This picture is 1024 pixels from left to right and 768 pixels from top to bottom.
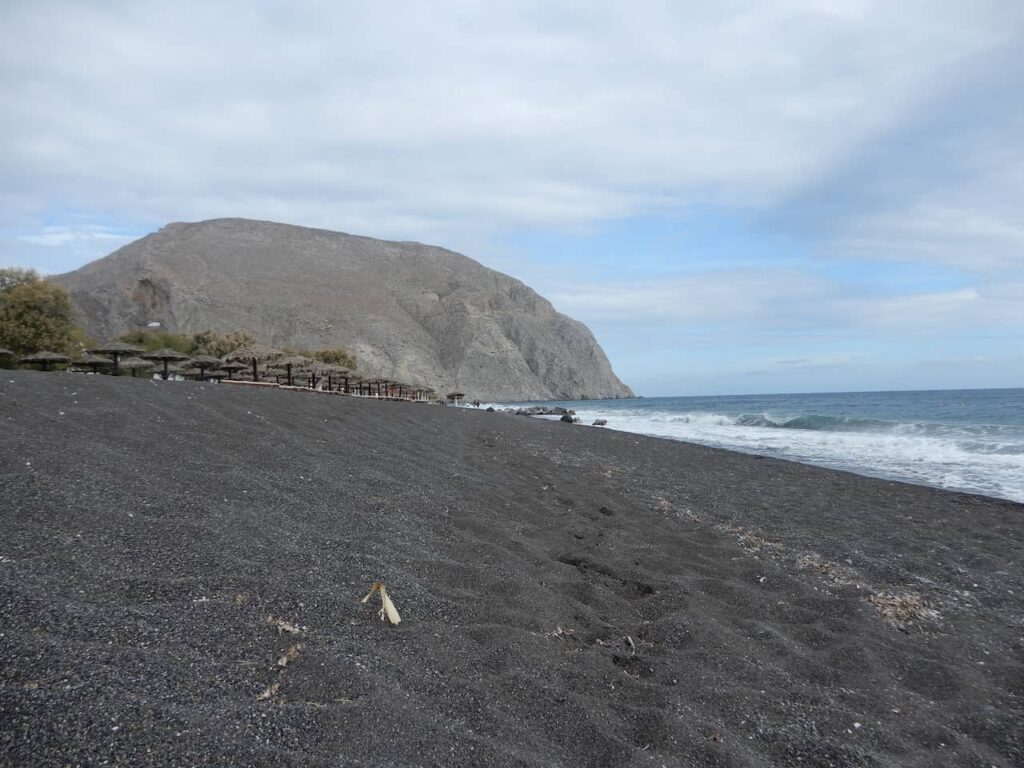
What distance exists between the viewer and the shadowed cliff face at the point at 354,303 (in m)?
74.9

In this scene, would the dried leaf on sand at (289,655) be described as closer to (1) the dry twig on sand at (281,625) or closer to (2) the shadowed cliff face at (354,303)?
(1) the dry twig on sand at (281,625)

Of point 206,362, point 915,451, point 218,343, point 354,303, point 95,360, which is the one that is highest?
point 354,303

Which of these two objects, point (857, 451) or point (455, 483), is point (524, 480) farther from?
point (857, 451)

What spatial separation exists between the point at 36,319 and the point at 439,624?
127 feet

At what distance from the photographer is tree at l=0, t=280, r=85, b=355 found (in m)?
30.9

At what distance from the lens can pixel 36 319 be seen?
105 feet

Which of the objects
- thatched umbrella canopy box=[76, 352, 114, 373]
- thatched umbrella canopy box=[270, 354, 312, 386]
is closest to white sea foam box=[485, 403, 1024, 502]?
thatched umbrella canopy box=[270, 354, 312, 386]

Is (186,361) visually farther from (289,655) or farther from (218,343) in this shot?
(289,655)

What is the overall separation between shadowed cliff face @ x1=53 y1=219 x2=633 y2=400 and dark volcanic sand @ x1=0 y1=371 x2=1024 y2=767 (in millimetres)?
73351

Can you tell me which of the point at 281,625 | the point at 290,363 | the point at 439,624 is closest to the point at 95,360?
the point at 290,363

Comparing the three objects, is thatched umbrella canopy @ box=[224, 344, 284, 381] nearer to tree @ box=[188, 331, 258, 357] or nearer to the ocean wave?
the ocean wave

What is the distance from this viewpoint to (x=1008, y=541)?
23.5 feet

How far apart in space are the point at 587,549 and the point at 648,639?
6.21ft

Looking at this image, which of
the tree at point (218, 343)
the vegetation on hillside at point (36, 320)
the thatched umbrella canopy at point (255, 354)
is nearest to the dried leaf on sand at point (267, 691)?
the thatched umbrella canopy at point (255, 354)
